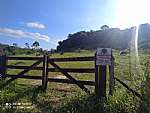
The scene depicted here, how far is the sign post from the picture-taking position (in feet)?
35.5

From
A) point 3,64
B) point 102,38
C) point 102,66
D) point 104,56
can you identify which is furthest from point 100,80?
point 102,38

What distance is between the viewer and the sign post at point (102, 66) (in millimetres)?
10812

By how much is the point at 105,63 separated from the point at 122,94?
1.59 m

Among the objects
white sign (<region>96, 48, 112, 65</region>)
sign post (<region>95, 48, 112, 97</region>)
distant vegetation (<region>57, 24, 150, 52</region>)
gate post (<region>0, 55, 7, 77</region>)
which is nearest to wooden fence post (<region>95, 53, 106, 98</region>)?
sign post (<region>95, 48, 112, 97</region>)

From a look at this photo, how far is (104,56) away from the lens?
1088cm

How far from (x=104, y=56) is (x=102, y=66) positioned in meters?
0.37

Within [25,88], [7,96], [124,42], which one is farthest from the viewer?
[124,42]

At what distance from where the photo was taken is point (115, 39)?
156250 mm

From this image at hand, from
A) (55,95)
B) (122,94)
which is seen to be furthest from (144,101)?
(55,95)

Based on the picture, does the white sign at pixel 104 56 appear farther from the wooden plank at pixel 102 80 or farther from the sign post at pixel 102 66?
the wooden plank at pixel 102 80

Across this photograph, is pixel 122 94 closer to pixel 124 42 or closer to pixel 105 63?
pixel 105 63

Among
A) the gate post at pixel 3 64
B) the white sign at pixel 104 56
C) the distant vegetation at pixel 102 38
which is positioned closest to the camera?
the white sign at pixel 104 56

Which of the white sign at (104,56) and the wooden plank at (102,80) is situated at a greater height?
Result: the white sign at (104,56)

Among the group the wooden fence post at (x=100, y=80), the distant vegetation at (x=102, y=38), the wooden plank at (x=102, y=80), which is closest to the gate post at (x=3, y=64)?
the wooden fence post at (x=100, y=80)
